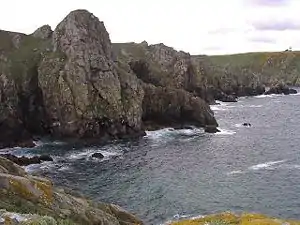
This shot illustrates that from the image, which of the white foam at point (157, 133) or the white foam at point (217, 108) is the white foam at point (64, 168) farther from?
the white foam at point (217, 108)

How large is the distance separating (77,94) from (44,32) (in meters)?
38.7

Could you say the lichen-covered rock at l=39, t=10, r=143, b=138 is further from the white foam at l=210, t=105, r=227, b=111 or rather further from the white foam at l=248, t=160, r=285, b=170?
the white foam at l=210, t=105, r=227, b=111

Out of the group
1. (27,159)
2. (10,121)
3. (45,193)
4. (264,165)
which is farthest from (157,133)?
(45,193)

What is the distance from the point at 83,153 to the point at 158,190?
2717cm

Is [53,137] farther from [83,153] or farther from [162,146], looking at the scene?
[162,146]

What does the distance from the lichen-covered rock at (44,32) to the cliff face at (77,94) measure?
2078 mm

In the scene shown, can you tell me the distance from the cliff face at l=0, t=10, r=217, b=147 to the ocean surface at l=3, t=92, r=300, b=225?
5.90m

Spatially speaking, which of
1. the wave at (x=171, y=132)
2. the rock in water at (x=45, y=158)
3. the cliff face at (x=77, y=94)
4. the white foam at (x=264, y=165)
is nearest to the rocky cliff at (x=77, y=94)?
the cliff face at (x=77, y=94)

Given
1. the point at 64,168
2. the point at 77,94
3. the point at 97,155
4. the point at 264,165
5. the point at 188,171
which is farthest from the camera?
the point at 77,94

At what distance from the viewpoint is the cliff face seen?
10088cm

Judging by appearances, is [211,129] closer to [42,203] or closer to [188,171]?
[188,171]

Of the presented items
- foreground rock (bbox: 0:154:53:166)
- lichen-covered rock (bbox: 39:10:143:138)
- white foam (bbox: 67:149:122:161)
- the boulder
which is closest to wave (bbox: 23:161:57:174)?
foreground rock (bbox: 0:154:53:166)

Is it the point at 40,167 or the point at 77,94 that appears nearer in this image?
the point at 40,167

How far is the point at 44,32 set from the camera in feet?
437
